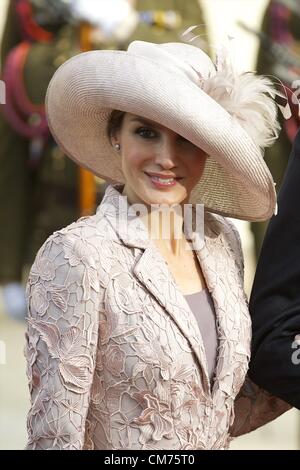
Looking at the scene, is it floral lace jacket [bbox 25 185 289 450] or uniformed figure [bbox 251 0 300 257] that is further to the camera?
uniformed figure [bbox 251 0 300 257]

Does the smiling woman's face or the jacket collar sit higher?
the smiling woman's face

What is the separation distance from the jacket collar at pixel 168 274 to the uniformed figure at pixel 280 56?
4317 mm

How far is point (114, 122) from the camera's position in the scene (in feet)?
12.1

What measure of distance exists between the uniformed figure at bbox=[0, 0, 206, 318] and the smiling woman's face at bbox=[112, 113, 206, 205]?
16.3 feet

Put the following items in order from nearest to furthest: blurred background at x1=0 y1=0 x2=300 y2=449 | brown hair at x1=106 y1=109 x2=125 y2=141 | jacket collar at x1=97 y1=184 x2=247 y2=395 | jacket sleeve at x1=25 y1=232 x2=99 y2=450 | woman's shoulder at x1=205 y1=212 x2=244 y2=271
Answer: jacket sleeve at x1=25 y1=232 x2=99 y2=450 → jacket collar at x1=97 y1=184 x2=247 y2=395 → brown hair at x1=106 y1=109 x2=125 y2=141 → woman's shoulder at x1=205 y1=212 x2=244 y2=271 → blurred background at x1=0 y1=0 x2=300 y2=449

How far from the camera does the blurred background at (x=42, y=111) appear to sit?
862 cm

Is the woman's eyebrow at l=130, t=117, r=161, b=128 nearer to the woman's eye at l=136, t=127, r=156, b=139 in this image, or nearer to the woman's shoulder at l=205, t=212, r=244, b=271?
the woman's eye at l=136, t=127, r=156, b=139

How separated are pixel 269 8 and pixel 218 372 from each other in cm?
574

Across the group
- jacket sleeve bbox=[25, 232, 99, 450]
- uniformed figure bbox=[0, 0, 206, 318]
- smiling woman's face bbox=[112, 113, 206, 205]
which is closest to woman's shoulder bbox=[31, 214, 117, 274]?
jacket sleeve bbox=[25, 232, 99, 450]

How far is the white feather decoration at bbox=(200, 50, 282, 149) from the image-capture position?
360 cm

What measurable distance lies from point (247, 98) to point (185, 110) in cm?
23

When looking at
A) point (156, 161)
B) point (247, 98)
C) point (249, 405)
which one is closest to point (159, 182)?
point (156, 161)

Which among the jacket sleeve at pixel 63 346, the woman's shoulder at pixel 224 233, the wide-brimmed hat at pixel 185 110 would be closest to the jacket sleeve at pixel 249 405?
the woman's shoulder at pixel 224 233

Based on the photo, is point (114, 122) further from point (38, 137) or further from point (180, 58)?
point (38, 137)
